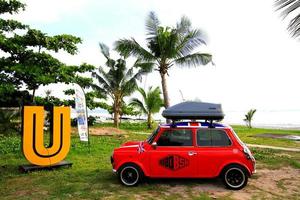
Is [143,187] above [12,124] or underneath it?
underneath

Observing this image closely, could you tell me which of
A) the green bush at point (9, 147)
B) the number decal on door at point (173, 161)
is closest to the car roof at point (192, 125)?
the number decal on door at point (173, 161)

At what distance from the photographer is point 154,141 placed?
8461mm

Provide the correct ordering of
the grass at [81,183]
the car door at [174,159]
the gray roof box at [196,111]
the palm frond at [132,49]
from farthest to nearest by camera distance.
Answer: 1. the palm frond at [132,49]
2. the gray roof box at [196,111]
3. the car door at [174,159]
4. the grass at [81,183]

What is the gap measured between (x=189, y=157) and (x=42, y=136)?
4792 millimetres

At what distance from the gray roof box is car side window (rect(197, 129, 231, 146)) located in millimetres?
377

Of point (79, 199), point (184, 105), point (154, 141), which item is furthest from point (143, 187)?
point (184, 105)

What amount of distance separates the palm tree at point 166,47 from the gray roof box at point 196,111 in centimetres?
1224

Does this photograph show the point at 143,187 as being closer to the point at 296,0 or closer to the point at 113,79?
the point at 296,0

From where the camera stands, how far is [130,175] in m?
8.41

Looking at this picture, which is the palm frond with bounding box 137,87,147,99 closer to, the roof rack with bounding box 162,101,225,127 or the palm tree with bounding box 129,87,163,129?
the palm tree with bounding box 129,87,163,129

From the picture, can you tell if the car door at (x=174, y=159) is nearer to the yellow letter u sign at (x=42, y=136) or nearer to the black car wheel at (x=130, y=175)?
the black car wheel at (x=130, y=175)

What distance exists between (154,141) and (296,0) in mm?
5034

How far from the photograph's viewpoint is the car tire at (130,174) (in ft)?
27.4

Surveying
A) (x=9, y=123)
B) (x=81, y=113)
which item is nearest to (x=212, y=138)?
(x=81, y=113)
